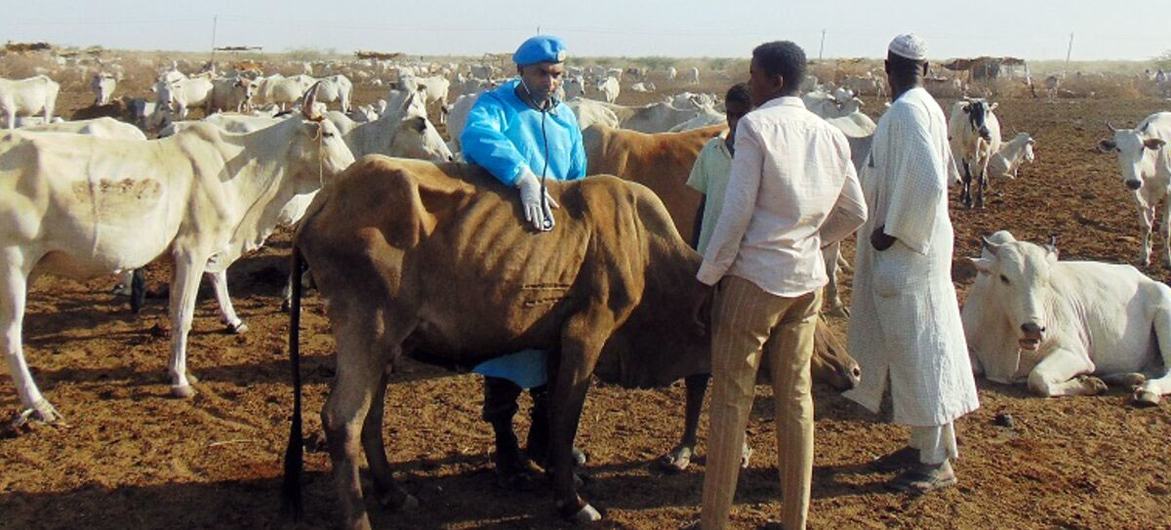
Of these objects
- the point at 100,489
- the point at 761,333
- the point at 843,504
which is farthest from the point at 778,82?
the point at 100,489

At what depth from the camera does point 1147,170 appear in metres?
12.1

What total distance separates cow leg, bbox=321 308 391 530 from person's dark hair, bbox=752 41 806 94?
2016 millimetres

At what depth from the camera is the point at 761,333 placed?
4.32 meters

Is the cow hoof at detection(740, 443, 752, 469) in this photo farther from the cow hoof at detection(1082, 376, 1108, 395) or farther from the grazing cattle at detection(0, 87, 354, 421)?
the grazing cattle at detection(0, 87, 354, 421)

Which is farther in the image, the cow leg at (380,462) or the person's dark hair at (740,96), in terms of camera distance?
the person's dark hair at (740,96)

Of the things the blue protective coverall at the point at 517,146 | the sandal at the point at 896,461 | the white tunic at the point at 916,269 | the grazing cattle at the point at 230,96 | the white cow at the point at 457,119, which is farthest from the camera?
the grazing cattle at the point at 230,96

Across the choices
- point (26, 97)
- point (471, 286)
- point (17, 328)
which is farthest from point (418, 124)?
point (26, 97)

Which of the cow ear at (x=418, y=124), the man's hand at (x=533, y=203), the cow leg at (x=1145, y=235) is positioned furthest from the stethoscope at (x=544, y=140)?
the cow leg at (x=1145, y=235)

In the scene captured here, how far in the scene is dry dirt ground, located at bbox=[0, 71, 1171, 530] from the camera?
203 inches

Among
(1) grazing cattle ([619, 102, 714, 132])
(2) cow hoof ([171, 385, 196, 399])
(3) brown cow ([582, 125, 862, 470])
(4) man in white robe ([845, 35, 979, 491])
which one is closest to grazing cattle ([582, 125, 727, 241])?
(3) brown cow ([582, 125, 862, 470])

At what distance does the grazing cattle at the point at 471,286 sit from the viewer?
4.54 m

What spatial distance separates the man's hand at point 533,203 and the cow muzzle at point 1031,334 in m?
3.85

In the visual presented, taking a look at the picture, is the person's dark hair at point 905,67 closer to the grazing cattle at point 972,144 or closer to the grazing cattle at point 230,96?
the grazing cattle at point 972,144

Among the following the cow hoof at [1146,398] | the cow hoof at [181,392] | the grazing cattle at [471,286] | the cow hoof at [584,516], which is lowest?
the cow hoof at [181,392]
